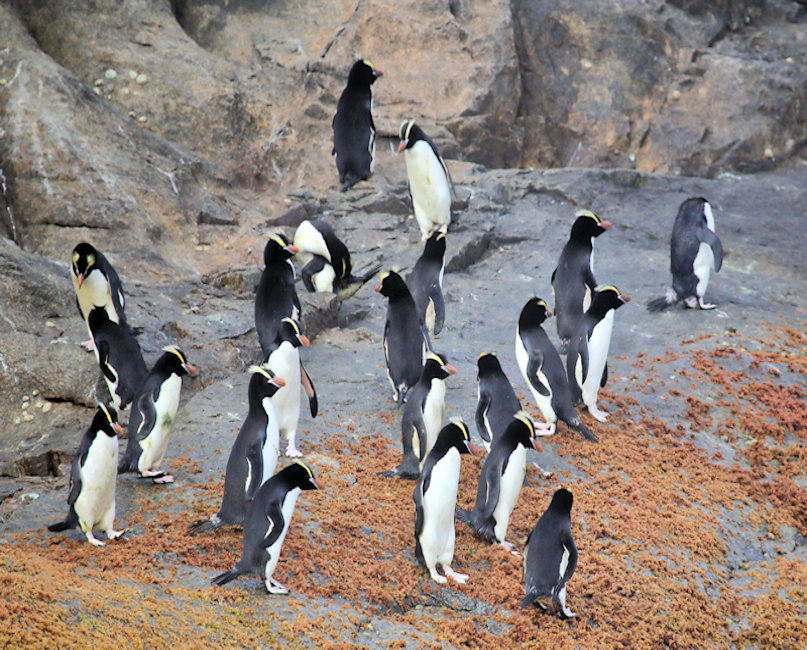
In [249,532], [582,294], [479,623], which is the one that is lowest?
[479,623]

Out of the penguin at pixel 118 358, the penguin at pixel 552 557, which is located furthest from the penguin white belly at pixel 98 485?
the penguin at pixel 552 557

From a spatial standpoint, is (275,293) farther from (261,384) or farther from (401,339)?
(261,384)

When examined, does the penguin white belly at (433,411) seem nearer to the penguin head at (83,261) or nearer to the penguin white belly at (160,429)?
the penguin white belly at (160,429)

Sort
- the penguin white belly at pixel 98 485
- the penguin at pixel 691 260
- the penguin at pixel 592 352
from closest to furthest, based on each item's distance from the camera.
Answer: the penguin white belly at pixel 98 485 < the penguin at pixel 592 352 < the penguin at pixel 691 260

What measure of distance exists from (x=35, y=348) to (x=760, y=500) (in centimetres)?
594

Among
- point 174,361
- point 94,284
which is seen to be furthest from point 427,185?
point 174,361

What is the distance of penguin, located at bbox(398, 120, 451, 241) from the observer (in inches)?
401

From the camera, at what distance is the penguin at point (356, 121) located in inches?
450

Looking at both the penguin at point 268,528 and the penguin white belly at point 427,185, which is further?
the penguin white belly at point 427,185

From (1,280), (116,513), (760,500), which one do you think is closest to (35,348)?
(1,280)

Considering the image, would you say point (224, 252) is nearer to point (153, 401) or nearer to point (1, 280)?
point (1, 280)

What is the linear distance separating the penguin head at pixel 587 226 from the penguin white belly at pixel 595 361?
4.23 ft

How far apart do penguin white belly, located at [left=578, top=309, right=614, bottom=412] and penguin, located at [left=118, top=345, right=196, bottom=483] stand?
3047 mm

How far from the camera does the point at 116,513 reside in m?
5.50
